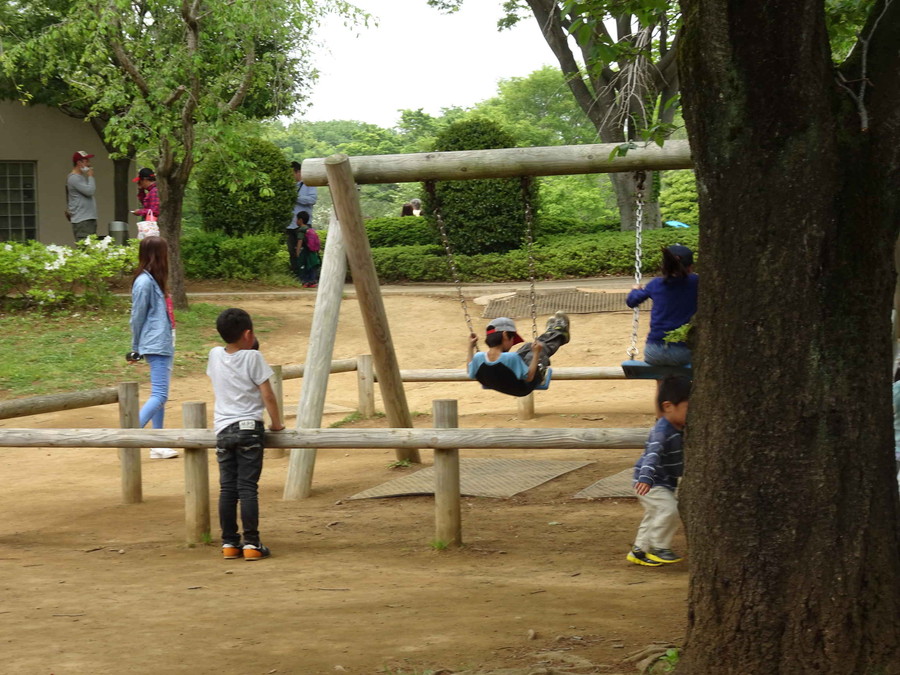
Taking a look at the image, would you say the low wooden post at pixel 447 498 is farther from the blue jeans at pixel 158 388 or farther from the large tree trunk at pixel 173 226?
the large tree trunk at pixel 173 226

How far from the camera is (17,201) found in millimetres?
23750

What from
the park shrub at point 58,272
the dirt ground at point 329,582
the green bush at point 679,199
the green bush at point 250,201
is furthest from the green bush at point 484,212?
the dirt ground at point 329,582

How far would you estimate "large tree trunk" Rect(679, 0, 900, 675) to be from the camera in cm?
325

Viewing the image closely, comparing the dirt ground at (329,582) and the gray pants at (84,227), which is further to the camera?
the gray pants at (84,227)

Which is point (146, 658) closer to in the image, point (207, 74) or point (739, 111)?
point (739, 111)

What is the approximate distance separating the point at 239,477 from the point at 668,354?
311cm

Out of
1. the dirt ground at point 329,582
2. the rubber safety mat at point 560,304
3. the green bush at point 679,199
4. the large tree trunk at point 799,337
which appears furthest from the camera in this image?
the green bush at point 679,199

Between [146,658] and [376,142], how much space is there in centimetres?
4145

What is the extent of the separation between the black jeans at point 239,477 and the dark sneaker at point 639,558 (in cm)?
203

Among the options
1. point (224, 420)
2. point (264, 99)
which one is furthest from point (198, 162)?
point (224, 420)

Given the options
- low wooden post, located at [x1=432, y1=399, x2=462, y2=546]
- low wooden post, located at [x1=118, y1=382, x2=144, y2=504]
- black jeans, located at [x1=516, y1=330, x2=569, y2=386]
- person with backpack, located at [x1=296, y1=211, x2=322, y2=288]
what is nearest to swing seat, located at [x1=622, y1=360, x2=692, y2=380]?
black jeans, located at [x1=516, y1=330, x2=569, y2=386]

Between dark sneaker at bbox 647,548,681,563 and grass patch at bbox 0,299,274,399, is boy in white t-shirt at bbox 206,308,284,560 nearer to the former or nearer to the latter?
dark sneaker at bbox 647,548,681,563

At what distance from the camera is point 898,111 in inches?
131

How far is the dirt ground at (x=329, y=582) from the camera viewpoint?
163 inches
